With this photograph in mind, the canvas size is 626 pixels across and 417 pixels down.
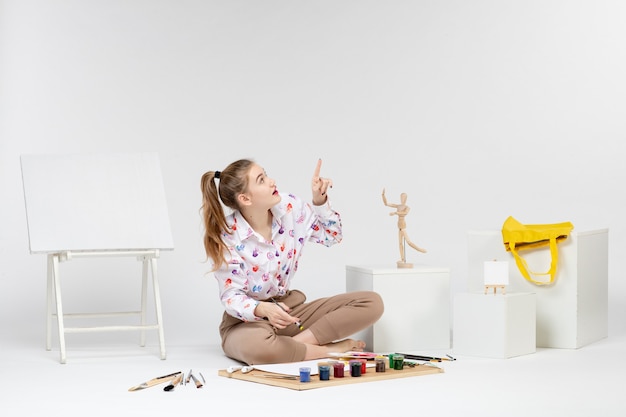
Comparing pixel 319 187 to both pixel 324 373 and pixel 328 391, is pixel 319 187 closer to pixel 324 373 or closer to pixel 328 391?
pixel 324 373

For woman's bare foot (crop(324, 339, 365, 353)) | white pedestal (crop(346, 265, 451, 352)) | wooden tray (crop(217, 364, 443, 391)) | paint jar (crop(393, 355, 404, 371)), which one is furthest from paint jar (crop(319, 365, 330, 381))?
white pedestal (crop(346, 265, 451, 352))

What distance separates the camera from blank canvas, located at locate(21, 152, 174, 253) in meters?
4.42

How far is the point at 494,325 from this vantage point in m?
4.25

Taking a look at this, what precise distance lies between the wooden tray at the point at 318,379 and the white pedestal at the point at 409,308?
1.88ft

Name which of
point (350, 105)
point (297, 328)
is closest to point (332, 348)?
point (297, 328)

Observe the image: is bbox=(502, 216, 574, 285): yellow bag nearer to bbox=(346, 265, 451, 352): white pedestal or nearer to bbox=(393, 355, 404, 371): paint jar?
bbox=(346, 265, 451, 352): white pedestal

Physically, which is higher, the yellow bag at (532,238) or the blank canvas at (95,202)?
the blank canvas at (95,202)

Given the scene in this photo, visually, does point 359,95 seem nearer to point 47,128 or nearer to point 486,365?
point 47,128

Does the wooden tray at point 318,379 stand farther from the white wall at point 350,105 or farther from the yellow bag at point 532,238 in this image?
the white wall at point 350,105

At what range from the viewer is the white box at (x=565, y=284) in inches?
176

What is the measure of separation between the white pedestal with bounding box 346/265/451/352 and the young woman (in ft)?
0.41

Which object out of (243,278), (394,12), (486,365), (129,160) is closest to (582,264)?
(486,365)

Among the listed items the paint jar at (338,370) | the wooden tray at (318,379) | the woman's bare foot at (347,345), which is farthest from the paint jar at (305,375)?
the woman's bare foot at (347,345)

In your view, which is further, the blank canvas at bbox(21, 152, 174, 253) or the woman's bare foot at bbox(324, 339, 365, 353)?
the blank canvas at bbox(21, 152, 174, 253)
